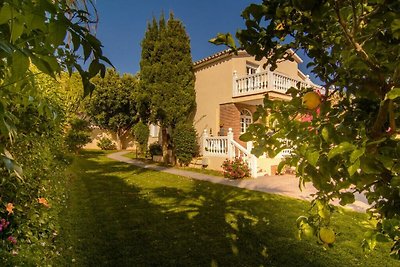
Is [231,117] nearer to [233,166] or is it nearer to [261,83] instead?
[261,83]

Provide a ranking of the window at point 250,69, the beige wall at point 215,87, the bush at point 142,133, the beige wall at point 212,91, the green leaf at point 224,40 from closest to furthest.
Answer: the green leaf at point 224,40 < the beige wall at point 215,87 < the beige wall at point 212,91 < the window at point 250,69 < the bush at point 142,133

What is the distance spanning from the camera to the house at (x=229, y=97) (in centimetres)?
1669

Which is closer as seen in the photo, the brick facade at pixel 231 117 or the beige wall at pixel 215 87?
the brick facade at pixel 231 117

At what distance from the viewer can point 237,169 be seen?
1427cm

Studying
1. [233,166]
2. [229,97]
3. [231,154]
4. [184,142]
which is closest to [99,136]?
[184,142]

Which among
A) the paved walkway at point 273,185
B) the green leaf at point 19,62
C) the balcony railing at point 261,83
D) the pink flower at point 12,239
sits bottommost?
the paved walkway at point 273,185

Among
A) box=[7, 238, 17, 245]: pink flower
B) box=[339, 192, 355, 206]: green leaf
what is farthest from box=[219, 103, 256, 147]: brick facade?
box=[339, 192, 355, 206]: green leaf

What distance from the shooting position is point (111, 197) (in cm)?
998

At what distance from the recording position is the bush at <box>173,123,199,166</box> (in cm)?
1834

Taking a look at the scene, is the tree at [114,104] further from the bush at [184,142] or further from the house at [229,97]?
the bush at [184,142]

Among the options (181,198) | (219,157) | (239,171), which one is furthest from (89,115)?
(181,198)

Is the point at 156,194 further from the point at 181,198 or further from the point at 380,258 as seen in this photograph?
the point at 380,258

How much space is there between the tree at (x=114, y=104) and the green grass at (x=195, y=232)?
24.9m

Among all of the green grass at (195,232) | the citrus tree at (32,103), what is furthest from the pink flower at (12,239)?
the green grass at (195,232)
